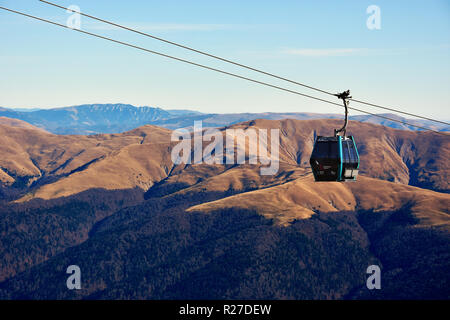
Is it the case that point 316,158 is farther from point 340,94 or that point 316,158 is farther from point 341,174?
point 340,94
